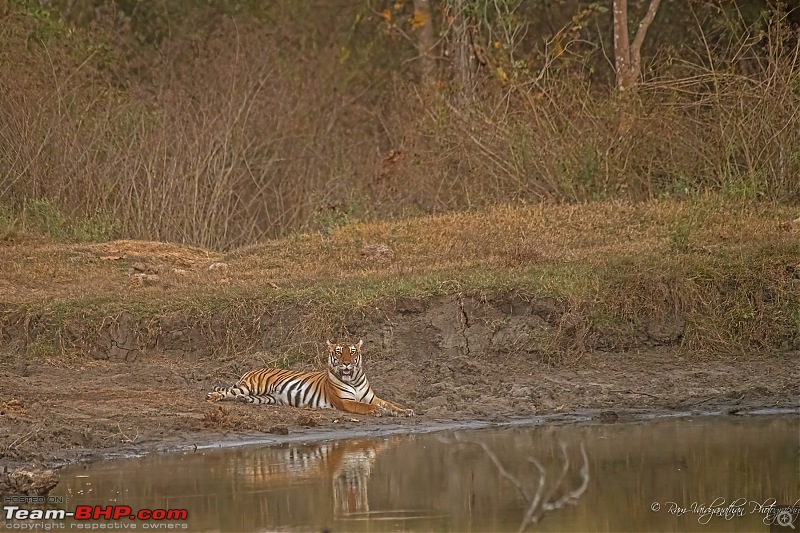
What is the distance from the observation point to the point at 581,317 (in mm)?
10781

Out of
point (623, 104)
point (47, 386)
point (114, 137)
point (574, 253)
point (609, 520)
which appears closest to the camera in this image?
point (609, 520)

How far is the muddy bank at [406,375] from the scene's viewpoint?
937 centimetres

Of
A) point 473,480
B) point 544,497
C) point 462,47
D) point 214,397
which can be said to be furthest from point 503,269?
point 462,47

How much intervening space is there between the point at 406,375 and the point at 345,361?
2.75 ft

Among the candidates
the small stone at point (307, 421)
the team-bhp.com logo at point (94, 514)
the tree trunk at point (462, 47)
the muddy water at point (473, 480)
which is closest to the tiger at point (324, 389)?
the small stone at point (307, 421)

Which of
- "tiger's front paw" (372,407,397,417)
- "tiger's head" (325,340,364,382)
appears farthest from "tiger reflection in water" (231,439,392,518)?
"tiger's head" (325,340,364,382)

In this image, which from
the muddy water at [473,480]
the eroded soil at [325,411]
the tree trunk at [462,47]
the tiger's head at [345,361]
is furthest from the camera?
the tree trunk at [462,47]

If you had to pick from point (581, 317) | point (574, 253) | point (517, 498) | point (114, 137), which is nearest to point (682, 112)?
point (574, 253)

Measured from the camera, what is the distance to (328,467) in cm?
829

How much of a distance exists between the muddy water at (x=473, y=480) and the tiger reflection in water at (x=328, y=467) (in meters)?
0.01

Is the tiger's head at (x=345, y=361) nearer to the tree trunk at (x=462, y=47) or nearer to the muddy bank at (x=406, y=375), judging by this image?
the muddy bank at (x=406, y=375)

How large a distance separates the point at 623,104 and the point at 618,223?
7.10ft

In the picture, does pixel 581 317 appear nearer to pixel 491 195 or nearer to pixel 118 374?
pixel 118 374

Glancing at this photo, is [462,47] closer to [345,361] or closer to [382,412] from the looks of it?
[345,361]
